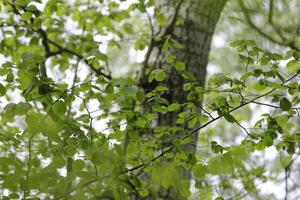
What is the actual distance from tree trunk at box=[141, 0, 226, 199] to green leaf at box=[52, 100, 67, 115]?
2.48 ft

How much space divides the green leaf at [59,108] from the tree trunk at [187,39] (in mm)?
755

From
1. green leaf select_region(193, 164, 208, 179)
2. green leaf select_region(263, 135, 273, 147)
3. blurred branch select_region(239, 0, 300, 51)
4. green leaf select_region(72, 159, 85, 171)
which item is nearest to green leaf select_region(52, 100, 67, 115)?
green leaf select_region(72, 159, 85, 171)

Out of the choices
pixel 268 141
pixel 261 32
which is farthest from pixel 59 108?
pixel 261 32

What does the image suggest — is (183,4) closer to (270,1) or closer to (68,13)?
(270,1)

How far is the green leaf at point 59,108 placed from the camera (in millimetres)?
1463

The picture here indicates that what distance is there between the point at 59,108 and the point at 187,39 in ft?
3.39

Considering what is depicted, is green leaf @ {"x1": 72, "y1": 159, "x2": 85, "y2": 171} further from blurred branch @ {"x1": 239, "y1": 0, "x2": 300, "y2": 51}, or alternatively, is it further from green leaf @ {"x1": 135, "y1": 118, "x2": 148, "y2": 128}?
blurred branch @ {"x1": 239, "y1": 0, "x2": 300, "y2": 51}

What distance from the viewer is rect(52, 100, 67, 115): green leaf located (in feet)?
4.80

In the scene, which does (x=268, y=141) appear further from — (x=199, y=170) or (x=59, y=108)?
(x=59, y=108)

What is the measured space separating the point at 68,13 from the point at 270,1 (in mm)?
1694

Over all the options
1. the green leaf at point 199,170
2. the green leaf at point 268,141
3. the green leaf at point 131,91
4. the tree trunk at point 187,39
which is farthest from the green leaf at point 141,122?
the tree trunk at point 187,39

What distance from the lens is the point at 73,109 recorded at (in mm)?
2752

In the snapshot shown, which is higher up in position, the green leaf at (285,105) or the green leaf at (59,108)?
the green leaf at (59,108)

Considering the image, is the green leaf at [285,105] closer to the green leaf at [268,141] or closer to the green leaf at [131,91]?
the green leaf at [268,141]
